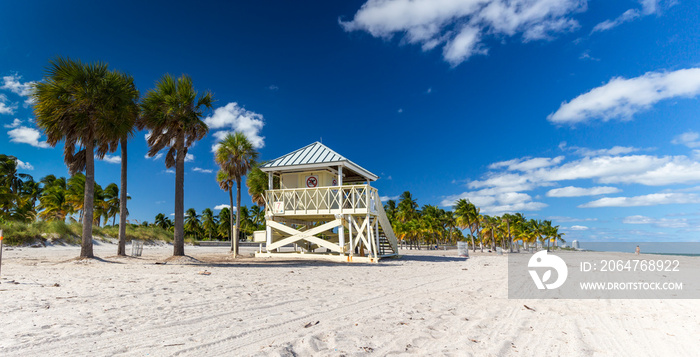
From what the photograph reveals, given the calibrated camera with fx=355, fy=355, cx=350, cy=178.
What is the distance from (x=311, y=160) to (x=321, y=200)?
2.24m

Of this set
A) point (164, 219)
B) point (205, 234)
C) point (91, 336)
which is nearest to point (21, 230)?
point (91, 336)

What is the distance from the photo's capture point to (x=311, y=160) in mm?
19125

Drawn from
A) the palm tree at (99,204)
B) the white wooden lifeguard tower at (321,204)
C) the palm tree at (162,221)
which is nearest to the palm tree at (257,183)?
the white wooden lifeguard tower at (321,204)

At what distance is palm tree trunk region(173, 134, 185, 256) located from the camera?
17405mm

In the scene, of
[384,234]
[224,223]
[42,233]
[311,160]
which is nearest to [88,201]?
[311,160]

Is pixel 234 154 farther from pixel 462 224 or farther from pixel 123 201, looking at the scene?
pixel 462 224

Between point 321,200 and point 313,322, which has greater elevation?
point 321,200

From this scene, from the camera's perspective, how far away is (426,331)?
513cm

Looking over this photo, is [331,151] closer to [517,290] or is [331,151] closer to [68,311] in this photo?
[517,290]

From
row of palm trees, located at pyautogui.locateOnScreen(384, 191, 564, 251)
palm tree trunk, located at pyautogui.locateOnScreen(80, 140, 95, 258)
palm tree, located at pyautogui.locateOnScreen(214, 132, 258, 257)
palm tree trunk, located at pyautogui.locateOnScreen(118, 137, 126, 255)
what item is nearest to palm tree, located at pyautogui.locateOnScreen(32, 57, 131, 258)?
palm tree trunk, located at pyautogui.locateOnScreen(80, 140, 95, 258)

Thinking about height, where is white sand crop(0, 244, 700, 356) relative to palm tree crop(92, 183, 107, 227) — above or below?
below

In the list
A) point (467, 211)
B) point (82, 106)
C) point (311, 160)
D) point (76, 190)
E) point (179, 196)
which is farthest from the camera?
point (467, 211)

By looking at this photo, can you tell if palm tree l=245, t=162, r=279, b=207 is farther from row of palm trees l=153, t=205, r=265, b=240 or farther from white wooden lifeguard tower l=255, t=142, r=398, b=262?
row of palm trees l=153, t=205, r=265, b=240

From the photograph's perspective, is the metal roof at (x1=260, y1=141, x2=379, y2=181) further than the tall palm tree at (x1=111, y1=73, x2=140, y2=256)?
Yes
